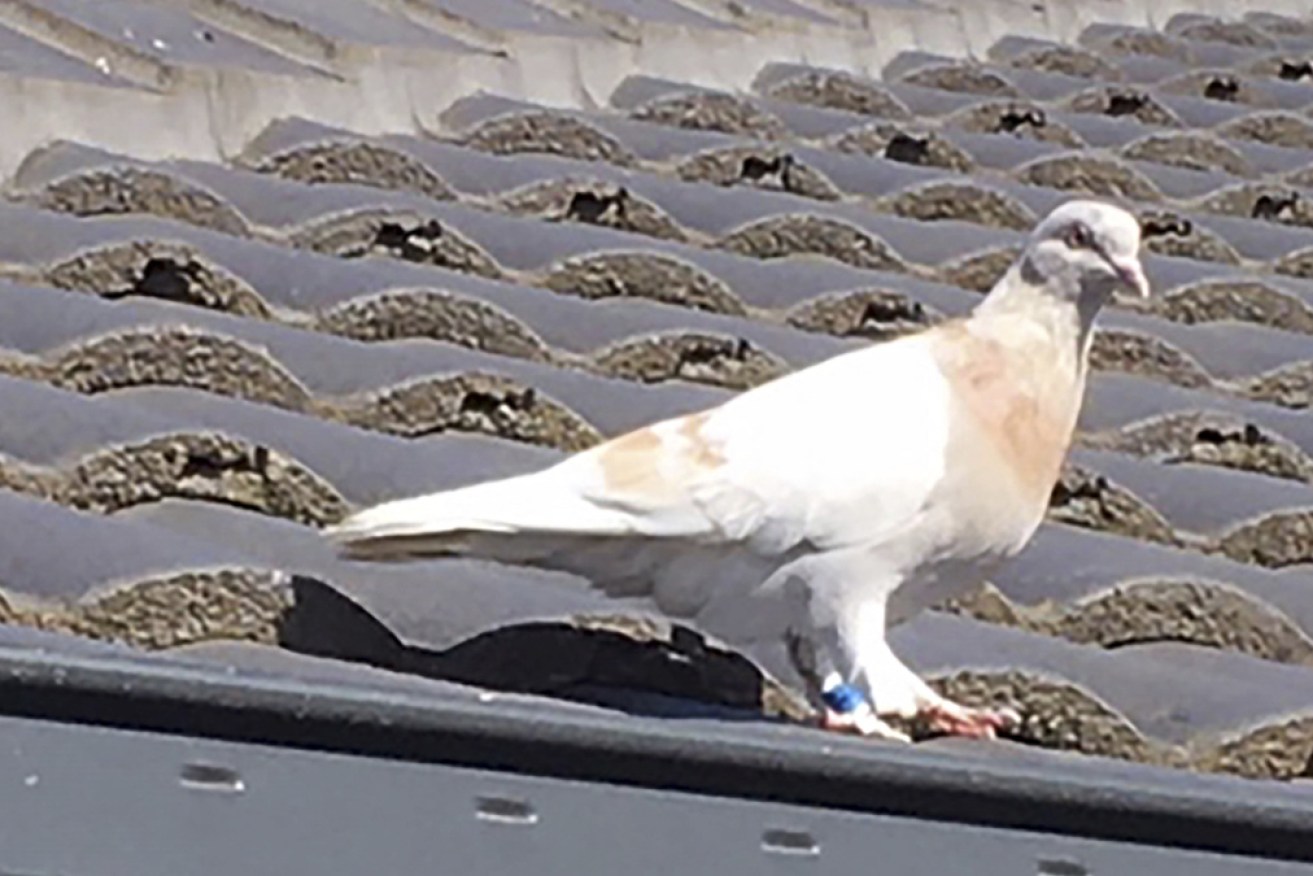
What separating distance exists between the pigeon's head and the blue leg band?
1.25ft

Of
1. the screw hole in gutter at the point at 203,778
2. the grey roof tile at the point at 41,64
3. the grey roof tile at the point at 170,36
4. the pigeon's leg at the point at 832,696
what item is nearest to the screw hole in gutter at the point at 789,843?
the screw hole in gutter at the point at 203,778

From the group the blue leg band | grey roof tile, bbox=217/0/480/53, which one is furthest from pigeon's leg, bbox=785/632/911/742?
grey roof tile, bbox=217/0/480/53

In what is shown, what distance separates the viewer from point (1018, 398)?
2.19 metres

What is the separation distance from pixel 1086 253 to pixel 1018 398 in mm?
129

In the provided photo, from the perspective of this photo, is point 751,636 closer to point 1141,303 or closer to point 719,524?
point 719,524

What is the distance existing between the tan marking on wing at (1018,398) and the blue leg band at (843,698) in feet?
0.63

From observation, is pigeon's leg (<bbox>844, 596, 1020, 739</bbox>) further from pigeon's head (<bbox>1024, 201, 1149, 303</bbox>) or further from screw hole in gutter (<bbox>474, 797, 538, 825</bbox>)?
screw hole in gutter (<bbox>474, 797, 538, 825</bbox>)

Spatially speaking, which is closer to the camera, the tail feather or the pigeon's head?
the tail feather

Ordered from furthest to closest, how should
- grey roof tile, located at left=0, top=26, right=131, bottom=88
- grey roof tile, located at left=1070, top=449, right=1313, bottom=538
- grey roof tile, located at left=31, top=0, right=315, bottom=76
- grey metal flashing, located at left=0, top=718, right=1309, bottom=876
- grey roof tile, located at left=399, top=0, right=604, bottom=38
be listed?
1. grey roof tile, located at left=399, top=0, right=604, bottom=38
2. grey roof tile, located at left=31, top=0, right=315, bottom=76
3. grey roof tile, located at left=0, top=26, right=131, bottom=88
4. grey roof tile, located at left=1070, top=449, right=1313, bottom=538
5. grey metal flashing, located at left=0, top=718, right=1309, bottom=876

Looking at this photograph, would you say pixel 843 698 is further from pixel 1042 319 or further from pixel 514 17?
pixel 514 17

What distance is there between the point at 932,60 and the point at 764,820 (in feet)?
9.37

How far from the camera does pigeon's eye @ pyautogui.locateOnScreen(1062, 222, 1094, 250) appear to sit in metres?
2.23

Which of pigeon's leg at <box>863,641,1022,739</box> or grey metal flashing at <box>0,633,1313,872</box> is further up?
grey metal flashing at <box>0,633,1313,872</box>

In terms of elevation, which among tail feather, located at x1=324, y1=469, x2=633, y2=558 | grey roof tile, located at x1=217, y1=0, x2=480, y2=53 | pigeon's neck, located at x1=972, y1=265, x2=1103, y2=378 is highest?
grey roof tile, located at x1=217, y1=0, x2=480, y2=53
